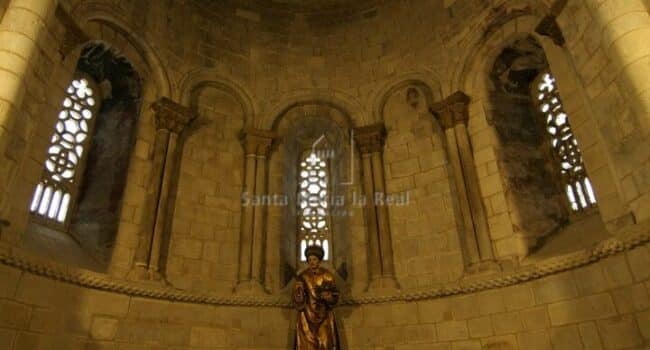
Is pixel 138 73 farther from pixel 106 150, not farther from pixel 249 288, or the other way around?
pixel 249 288

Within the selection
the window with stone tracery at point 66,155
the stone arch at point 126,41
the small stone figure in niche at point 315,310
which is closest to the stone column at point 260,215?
the small stone figure in niche at point 315,310

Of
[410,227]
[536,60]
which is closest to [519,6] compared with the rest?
[536,60]

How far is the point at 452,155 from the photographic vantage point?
667 cm

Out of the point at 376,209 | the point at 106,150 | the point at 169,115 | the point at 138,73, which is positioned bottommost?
the point at 376,209

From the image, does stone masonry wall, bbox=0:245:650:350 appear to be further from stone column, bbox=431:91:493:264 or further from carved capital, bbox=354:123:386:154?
carved capital, bbox=354:123:386:154

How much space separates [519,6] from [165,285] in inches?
244

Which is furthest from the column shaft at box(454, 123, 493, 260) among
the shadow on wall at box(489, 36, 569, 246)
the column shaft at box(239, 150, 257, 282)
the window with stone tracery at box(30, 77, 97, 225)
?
the window with stone tracery at box(30, 77, 97, 225)

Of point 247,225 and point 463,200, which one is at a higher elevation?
point 463,200

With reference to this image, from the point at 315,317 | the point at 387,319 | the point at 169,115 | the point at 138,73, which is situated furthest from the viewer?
the point at 138,73

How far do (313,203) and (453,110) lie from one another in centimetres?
269

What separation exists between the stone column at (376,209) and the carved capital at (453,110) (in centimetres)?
98

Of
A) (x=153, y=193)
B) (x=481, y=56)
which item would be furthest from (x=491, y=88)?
(x=153, y=193)

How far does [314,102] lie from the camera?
805 centimetres

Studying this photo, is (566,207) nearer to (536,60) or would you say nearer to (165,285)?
(536,60)
